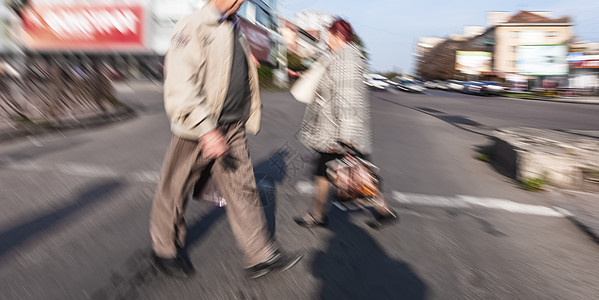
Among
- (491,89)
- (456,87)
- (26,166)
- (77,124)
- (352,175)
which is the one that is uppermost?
(352,175)

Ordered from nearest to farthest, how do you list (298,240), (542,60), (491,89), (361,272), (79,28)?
(361,272) < (298,240) < (79,28) < (491,89) < (542,60)

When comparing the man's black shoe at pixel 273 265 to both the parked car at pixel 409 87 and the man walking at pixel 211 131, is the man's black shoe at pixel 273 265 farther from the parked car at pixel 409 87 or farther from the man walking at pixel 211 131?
the parked car at pixel 409 87

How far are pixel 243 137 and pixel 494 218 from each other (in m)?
2.78

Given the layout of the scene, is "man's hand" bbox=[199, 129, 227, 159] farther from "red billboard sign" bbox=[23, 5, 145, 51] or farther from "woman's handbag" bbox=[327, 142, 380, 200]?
"red billboard sign" bbox=[23, 5, 145, 51]

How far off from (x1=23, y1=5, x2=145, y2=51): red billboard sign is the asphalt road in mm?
20570

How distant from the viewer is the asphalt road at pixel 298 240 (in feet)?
9.36

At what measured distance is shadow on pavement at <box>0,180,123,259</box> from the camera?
3.46m

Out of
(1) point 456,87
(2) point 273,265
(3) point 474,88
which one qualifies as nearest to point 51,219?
(2) point 273,265

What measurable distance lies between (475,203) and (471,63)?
76.1 m

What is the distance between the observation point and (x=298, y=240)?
12.0ft

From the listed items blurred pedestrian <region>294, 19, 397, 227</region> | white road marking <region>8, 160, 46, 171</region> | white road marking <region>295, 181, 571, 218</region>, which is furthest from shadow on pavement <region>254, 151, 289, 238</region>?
white road marking <region>8, 160, 46, 171</region>

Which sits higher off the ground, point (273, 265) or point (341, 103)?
point (341, 103)

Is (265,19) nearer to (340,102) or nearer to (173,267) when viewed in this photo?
(340,102)

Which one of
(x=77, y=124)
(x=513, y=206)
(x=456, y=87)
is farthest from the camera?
(x=456, y=87)
